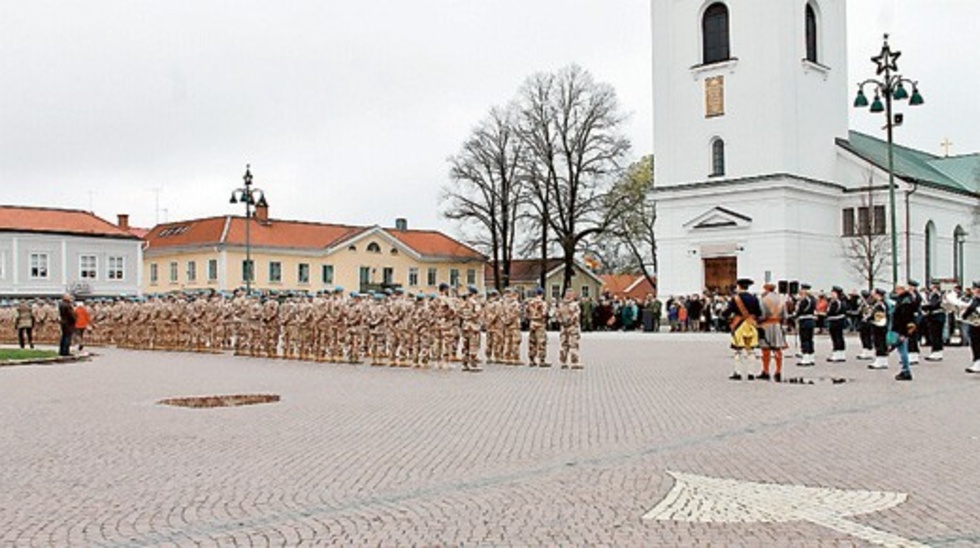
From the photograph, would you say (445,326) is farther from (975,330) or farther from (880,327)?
(975,330)

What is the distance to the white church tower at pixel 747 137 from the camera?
47.6 m

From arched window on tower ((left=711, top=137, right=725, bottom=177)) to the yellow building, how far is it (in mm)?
21479

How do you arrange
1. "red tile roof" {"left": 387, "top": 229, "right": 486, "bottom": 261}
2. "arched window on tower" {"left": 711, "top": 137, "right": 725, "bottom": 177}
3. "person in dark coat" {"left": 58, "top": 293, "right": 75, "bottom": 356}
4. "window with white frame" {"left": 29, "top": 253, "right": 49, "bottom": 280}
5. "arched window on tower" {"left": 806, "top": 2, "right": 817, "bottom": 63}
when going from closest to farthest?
"person in dark coat" {"left": 58, "top": 293, "right": 75, "bottom": 356}
"arched window on tower" {"left": 806, "top": 2, "right": 817, "bottom": 63}
"arched window on tower" {"left": 711, "top": 137, "right": 725, "bottom": 177}
"window with white frame" {"left": 29, "top": 253, "right": 49, "bottom": 280}
"red tile roof" {"left": 387, "top": 229, "right": 486, "bottom": 261}

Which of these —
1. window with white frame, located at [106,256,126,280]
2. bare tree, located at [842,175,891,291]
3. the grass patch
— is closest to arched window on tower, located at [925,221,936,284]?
bare tree, located at [842,175,891,291]

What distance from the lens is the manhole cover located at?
15061mm

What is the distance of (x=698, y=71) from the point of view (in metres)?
50.0

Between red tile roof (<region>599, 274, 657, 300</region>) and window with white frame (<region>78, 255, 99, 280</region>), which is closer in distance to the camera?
window with white frame (<region>78, 255, 99, 280</region>)

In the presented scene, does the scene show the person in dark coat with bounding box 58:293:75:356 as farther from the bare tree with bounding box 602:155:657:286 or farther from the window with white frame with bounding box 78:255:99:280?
the window with white frame with bounding box 78:255:99:280

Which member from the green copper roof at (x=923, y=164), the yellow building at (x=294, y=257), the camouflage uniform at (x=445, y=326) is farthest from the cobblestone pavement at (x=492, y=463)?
the yellow building at (x=294, y=257)

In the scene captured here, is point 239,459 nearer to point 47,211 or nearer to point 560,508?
point 560,508

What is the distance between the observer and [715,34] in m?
49.7

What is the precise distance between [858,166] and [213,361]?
117ft

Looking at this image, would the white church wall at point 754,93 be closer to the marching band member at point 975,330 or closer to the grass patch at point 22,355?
the marching band member at point 975,330

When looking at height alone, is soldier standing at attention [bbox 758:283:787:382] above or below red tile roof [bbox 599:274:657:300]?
below
